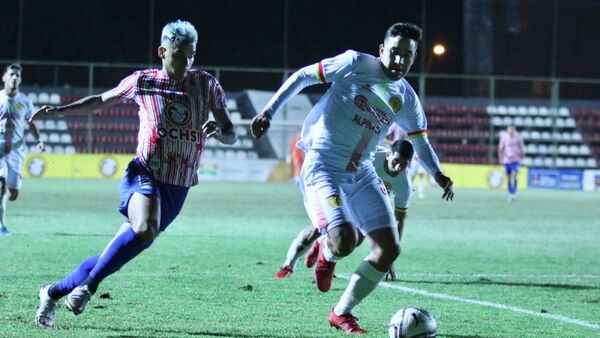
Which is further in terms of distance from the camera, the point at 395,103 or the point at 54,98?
the point at 54,98

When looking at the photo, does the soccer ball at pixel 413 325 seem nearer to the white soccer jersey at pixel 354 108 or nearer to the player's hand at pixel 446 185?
the player's hand at pixel 446 185

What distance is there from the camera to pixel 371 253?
745 cm

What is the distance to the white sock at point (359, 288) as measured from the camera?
7.29m

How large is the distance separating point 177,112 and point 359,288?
66.1 inches

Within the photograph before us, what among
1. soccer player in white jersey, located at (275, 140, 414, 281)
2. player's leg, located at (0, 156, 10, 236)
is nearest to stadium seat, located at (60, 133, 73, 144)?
player's leg, located at (0, 156, 10, 236)

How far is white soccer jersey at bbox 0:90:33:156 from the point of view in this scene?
14992 mm

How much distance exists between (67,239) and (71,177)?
78.0 ft

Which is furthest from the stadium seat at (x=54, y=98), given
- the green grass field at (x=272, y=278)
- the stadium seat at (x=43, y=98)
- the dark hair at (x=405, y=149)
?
the dark hair at (x=405, y=149)

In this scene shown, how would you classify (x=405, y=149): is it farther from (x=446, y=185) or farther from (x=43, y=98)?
(x=43, y=98)

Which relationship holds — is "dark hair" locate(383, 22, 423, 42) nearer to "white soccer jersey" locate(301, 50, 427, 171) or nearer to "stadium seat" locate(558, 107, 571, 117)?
"white soccer jersey" locate(301, 50, 427, 171)

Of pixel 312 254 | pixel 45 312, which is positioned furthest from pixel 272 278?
pixel 45 312

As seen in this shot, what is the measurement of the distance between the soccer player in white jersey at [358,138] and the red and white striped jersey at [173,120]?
542 mm

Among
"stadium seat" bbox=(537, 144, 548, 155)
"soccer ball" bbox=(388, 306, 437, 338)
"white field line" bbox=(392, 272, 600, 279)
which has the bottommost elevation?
"white field line" bbox=(392, 272, 600, 279)

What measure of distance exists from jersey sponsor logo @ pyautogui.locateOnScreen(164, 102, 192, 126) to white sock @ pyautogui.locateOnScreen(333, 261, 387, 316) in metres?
1.56
